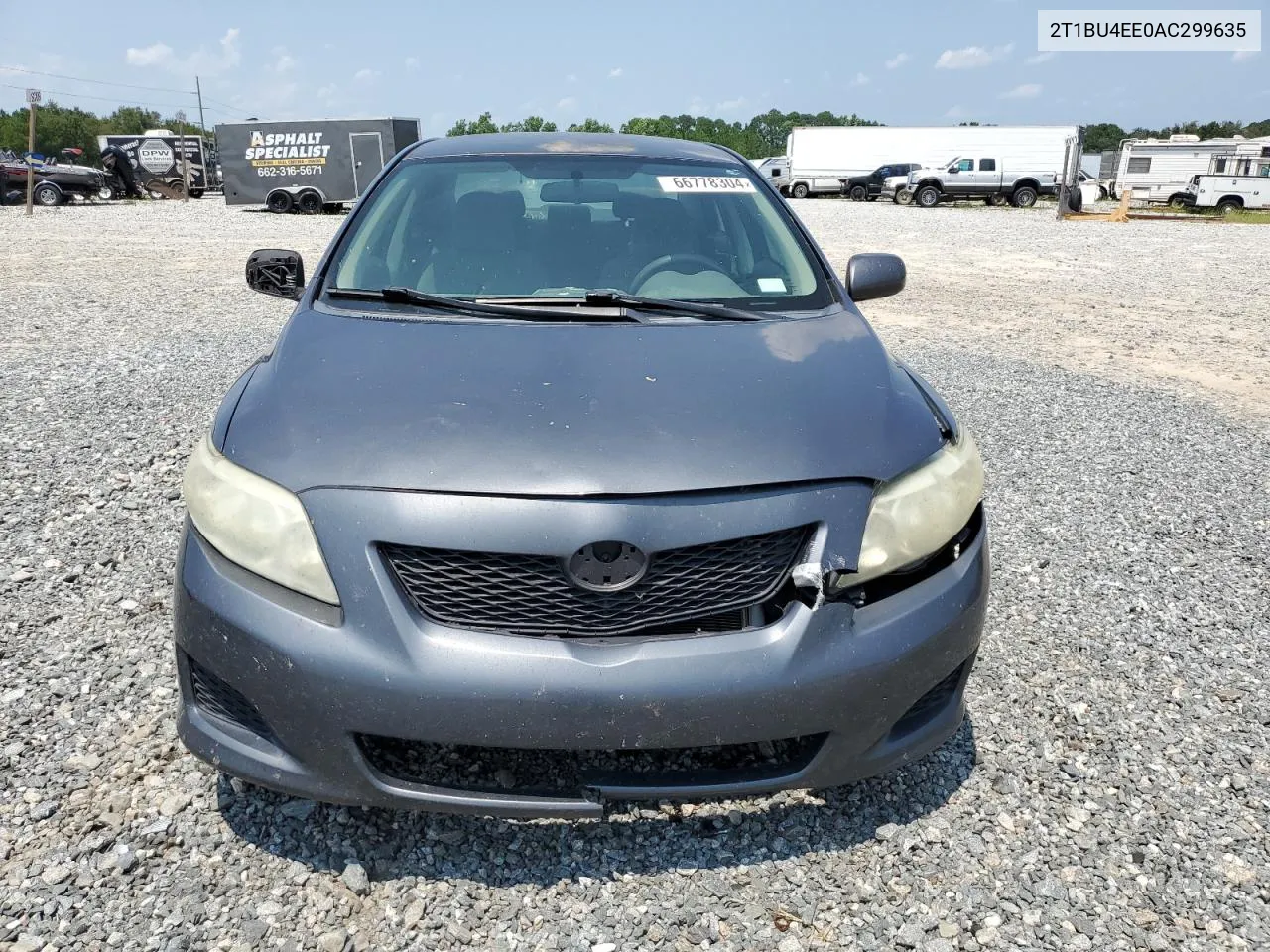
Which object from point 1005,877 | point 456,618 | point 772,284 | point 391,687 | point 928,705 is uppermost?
point 772,284

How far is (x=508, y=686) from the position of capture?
167 cm

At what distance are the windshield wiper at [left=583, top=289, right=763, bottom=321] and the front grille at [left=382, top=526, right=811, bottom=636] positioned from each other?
1025 mm

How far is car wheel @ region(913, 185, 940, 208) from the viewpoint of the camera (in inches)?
1330

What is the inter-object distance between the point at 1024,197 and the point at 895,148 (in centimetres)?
613

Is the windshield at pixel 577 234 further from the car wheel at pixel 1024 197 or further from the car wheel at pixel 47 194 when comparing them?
the car wheel at pixel 1024 197

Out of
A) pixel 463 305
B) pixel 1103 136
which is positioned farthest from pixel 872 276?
pixel 1103 136

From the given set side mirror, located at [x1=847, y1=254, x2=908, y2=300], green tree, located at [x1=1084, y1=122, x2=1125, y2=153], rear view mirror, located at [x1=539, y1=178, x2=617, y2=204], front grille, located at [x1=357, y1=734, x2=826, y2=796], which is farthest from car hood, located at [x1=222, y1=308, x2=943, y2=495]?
green tree, located at [x1=1084, y1=122, x2=1125, y2=153]

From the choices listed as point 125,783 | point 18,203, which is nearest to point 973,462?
point 125,783

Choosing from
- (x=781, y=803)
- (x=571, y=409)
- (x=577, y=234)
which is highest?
(x=577, y=234)

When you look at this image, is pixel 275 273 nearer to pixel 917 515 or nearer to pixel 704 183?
pixel 704 183

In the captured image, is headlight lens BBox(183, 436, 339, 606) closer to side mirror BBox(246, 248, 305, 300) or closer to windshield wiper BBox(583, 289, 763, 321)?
windshield wiper BBox(583, 289, 763, 321)

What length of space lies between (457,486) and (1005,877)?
5.10 feet

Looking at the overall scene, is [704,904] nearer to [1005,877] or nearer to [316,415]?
[1005,877]

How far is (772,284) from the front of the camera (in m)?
2.92
